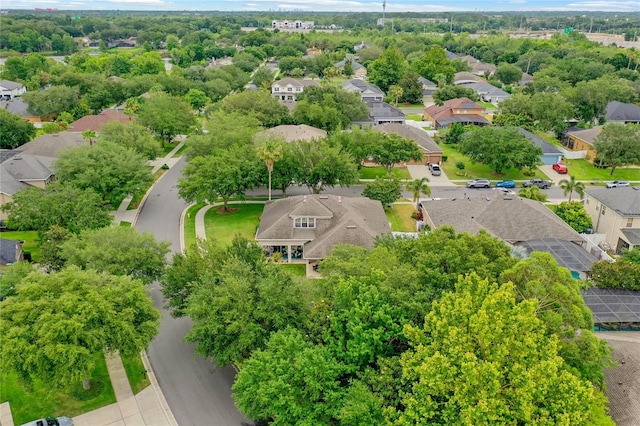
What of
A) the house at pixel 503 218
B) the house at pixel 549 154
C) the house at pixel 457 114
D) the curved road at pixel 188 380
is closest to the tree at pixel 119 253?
the curved road at pixel 188 380

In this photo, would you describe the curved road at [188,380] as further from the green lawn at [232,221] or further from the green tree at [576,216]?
the green tree at [576,216]

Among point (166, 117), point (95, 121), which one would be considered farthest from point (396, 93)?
point (95, 121)

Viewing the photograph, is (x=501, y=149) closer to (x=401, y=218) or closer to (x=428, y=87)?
(x=401, y=218)

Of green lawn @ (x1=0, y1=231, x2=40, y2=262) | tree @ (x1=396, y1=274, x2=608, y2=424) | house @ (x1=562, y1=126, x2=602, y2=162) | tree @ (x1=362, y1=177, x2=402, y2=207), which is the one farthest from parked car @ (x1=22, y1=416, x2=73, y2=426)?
house @ (x1=562, y1=126, x2=602, y2=162)

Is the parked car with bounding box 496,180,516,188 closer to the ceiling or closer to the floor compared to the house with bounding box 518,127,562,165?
closer to the floor

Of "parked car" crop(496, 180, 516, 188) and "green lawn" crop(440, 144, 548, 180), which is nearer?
"parked car" crop(496, 180, 516, 188)

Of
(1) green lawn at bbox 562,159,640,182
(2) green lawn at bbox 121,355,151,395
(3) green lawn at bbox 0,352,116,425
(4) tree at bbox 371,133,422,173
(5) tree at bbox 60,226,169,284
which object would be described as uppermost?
(5) tree at bbox 60,226,169,284

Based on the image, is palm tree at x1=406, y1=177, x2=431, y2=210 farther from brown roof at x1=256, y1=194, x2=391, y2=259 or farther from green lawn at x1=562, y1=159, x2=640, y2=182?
green lawn at x1=562, y1=159, x2=640, y2=182
